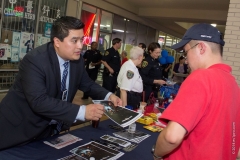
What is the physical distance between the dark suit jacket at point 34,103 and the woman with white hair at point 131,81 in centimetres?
141

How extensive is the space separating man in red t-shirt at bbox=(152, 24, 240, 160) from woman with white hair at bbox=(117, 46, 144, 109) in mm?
1896

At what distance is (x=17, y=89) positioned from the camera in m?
1.68

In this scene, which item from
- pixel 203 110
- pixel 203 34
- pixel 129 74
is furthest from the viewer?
pixel 129 74

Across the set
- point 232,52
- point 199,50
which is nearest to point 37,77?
point 199,50

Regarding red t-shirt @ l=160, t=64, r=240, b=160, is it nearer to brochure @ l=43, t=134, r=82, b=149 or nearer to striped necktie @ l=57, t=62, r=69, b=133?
brochure @ l=43, t=134, r=82, b=149

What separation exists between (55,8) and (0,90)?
2.64 m

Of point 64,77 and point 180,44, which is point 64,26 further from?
point 180,44

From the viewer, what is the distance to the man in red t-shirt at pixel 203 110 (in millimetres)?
971

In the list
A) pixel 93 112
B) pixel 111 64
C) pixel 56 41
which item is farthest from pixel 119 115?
pixel 111 64

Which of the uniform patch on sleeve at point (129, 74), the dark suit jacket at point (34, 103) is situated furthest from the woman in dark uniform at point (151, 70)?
the dark suit jacket at point (34, 103)

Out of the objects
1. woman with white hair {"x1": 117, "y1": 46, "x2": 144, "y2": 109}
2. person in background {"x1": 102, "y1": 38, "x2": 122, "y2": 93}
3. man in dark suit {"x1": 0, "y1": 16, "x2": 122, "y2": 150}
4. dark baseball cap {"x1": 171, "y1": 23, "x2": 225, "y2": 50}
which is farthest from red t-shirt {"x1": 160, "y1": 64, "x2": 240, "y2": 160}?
person in background {"x1": 102, "y1": 38, "x2": 122, "y2": 93}

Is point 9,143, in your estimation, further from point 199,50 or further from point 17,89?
point 199,50

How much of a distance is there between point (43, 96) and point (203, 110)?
102cm

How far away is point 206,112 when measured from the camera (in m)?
1.01
